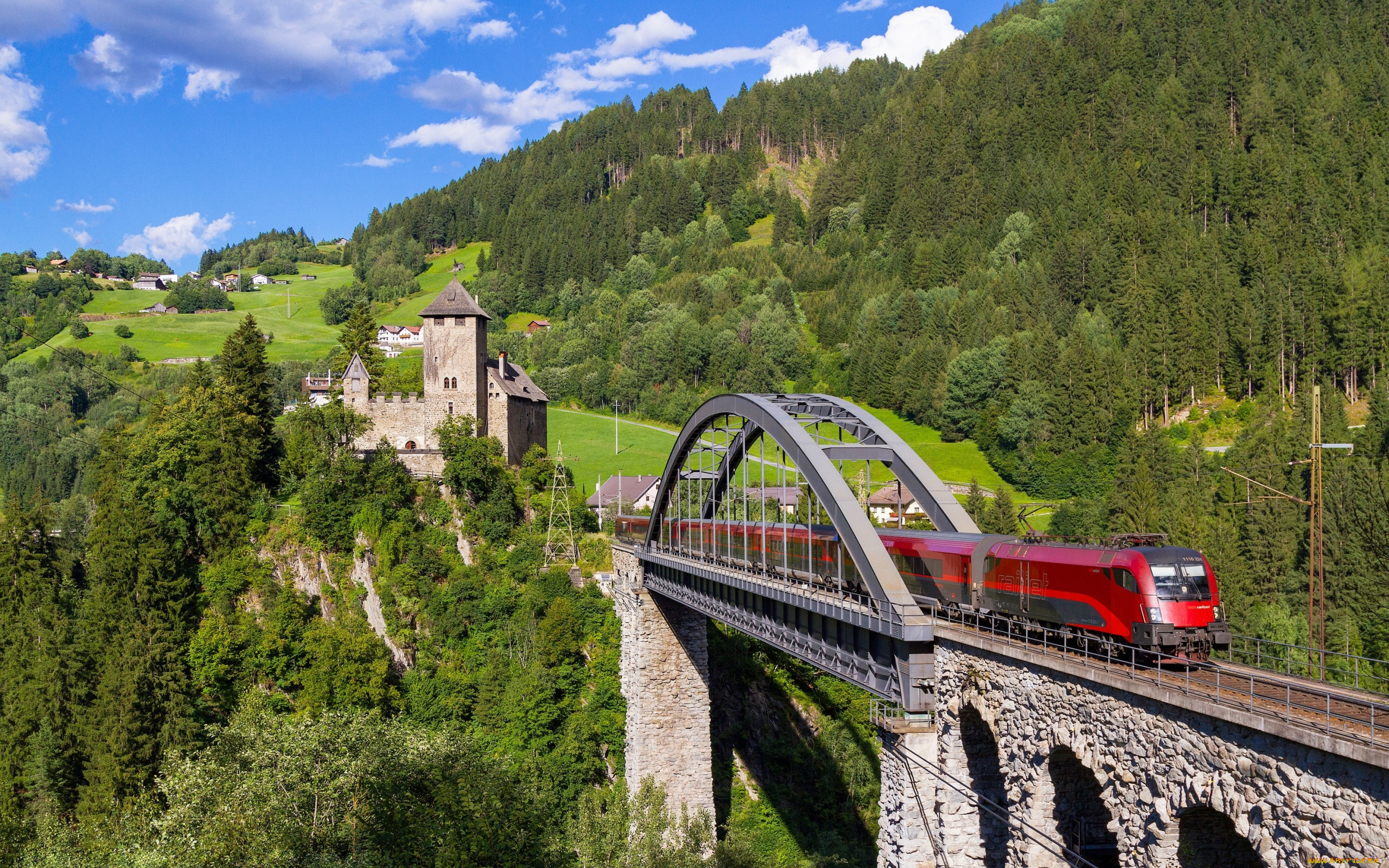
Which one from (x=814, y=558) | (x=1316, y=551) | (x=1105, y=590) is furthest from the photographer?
(x=1316, y=551)

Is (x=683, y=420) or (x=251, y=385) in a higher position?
(x=251, y=385)

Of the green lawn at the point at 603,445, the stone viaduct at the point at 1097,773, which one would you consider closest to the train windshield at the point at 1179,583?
the stone viaduct at the point at 1097,773

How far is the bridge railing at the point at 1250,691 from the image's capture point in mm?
10550

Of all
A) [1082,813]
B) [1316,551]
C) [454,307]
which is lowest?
[1082,813]

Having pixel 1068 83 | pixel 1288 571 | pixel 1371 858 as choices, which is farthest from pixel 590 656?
pixel 1068 83

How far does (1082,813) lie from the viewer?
18516 mm

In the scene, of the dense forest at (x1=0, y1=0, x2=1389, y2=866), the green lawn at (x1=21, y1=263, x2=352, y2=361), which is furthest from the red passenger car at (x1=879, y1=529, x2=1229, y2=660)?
the green lawn at (x1=21, y1=263, x2=352, y2=361)

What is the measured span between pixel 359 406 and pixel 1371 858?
58.9 m

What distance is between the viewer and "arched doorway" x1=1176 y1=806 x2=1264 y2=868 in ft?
47.4

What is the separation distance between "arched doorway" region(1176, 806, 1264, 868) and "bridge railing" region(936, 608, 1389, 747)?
2.07 meters

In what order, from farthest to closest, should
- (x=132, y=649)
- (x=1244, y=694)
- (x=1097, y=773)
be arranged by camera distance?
1. (x=132, y=649)
2. (x=1097, y=773)
3. (x=1244, y=694)

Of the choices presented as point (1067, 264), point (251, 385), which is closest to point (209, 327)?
point (251, 385)

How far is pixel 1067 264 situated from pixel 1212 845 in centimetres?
9586

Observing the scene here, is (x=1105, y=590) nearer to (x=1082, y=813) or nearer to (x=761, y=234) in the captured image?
(x=1082, y=813)
